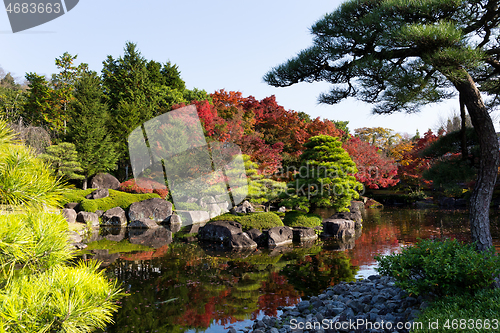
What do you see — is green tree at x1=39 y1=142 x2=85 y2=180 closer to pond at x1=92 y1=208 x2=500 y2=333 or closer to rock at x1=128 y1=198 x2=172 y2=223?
rock at x1=128 y1=198 x2=172 y2=223

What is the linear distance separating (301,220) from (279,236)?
1.57m

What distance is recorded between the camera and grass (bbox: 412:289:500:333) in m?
2.63

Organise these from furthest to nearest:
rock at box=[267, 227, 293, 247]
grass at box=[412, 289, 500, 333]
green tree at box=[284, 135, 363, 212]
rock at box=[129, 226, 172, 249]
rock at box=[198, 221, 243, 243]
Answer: green tree at box=[284, 135, 363, 212] < rock at box=[129, 226, 172, 249] < rock at box=[198, 221, 243, 243] < rock at box=[267, 227, 293, 247] < grass at box=[412, 289, 500, 333]

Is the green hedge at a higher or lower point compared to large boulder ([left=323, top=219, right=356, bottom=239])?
higher

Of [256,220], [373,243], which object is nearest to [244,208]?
[256,220]

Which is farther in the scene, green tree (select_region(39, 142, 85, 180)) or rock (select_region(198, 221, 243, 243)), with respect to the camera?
green tree (select_region(39, 142, 85, 180))

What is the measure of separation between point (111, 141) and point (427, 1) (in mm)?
20413

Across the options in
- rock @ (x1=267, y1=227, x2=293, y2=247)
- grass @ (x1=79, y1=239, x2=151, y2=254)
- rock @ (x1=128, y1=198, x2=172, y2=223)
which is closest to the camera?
grass @ (x1=79, y1=239, x2=151, y2=254)

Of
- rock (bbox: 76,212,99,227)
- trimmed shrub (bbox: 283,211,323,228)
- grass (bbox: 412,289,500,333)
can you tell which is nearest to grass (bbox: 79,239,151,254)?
A: rock (bbox: 76,212,99,227)

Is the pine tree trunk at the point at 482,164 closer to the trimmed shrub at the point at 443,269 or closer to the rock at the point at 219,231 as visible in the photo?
the trimmed shrub at the point at 443,269

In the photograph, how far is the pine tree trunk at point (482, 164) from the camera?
4500 mm

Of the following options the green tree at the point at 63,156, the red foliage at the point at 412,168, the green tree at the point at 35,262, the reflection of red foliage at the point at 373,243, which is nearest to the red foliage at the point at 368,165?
the red foliage at the point at 412,168

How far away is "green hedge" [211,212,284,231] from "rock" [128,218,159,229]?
4.41 m

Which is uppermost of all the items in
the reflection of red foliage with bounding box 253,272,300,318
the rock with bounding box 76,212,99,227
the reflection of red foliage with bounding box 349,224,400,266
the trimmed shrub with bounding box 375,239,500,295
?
the trimmed shrub with bounding box 375,239,500,295
